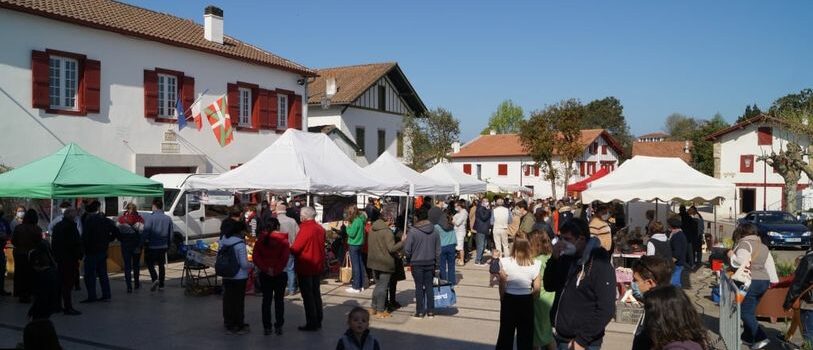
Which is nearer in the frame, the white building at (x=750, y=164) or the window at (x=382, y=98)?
the window at (x=382, y=98)

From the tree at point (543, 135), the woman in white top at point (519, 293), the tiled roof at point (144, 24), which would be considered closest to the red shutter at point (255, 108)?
the tiled roof at point (144, 24)

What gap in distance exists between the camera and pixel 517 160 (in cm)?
5369

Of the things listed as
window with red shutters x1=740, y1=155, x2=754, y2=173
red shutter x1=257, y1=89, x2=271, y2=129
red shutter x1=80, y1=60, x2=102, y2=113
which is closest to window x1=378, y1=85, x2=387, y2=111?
red shutter x1=257, y1=89, x2=271, y2=129

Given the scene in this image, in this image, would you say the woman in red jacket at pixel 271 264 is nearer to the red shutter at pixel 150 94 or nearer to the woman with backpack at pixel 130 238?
the woman with backpack at pixel 130 238

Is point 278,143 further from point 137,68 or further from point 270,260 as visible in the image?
point 137,68

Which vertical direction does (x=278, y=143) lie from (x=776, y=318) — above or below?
above

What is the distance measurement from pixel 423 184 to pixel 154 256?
6417 mm

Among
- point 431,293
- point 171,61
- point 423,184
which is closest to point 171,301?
point 431,293

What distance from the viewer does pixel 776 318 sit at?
8.62 m

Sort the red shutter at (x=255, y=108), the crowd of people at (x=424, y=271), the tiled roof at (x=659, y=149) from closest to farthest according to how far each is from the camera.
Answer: the crowd of people at (x=424, y=271), the red shutter at (x=255, y=108), the tiled roof at (x=659, y=149)

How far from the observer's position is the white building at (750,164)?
40.6 metres

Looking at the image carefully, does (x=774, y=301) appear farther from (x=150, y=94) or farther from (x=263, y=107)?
(x=263, y=107)

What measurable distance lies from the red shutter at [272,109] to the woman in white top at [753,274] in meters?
18.2

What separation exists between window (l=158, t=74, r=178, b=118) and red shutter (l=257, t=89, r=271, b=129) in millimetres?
3508
